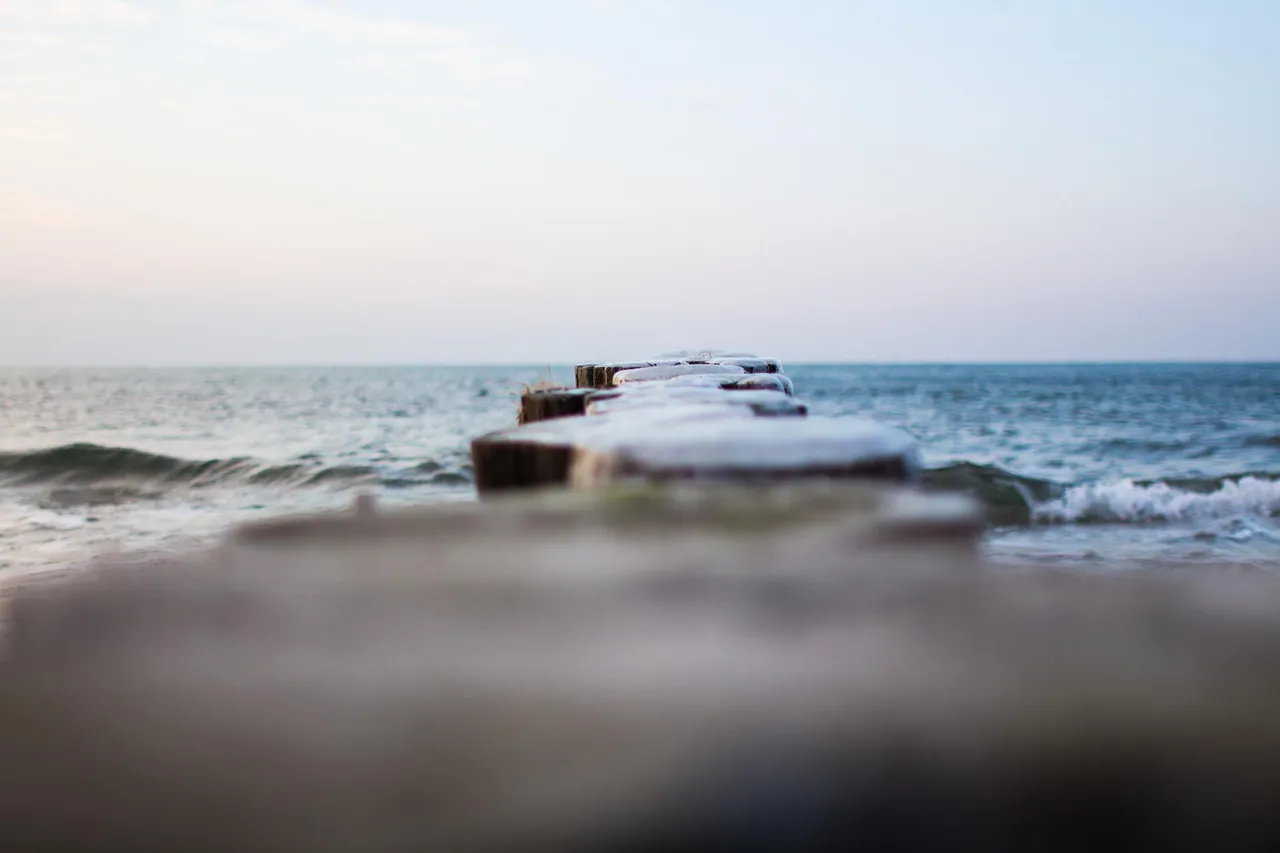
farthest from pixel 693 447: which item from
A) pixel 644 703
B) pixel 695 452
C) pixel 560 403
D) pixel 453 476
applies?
pixel 453 476

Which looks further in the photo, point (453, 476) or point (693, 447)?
point (453, 476)

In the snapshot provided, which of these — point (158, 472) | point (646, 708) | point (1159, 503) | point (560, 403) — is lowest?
point (158, 472)

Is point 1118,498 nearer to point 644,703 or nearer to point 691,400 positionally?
point 691,400

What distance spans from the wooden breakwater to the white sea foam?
758 centimetres

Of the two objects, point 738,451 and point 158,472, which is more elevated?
point 738,451

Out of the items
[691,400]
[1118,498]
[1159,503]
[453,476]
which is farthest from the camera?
[453,476]

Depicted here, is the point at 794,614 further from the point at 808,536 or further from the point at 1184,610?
the point at 1184,610

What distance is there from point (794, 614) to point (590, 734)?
229mm

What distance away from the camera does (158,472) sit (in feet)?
38.1

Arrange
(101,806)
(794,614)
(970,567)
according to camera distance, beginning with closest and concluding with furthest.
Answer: (101,806)
(794,614)
(970,567)

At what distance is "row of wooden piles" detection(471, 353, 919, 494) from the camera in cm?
137

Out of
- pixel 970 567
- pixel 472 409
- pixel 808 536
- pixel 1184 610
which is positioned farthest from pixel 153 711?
pixel 472 409

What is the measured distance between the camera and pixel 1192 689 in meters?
0.74

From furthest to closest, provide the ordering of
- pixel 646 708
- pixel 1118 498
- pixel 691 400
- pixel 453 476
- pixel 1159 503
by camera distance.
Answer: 1. pixel 453 476
2. pixel 1118 498
3. pixel 1159 503
4. pixel 691 400
5. pixel 646 708
